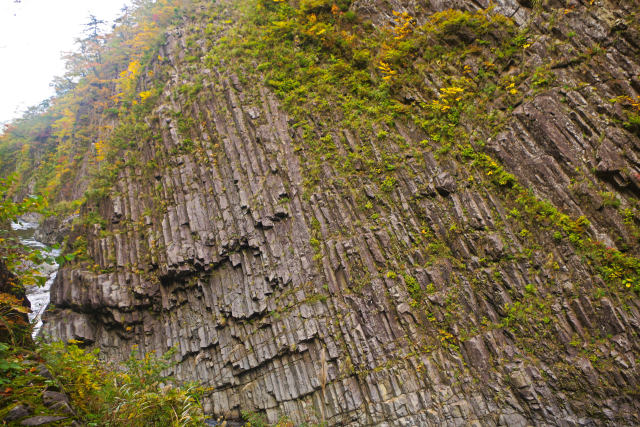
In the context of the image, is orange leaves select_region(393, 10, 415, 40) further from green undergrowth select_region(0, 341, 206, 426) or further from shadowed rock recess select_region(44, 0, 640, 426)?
green undergrowth select_region(0, 341, 206, 426)

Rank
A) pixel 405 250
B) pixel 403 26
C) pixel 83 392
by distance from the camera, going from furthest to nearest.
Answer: pixel 403 26 → pixel 405 250 → pixel 83 392

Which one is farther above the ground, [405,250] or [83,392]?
[83,392]

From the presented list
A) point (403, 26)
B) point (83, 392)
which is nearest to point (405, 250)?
point (83, 392)

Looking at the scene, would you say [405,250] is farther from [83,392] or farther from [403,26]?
[403,26]

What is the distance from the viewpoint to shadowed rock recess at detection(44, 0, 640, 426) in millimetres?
8195

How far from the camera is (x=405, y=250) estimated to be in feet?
33.9

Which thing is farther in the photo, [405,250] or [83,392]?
[405,250]

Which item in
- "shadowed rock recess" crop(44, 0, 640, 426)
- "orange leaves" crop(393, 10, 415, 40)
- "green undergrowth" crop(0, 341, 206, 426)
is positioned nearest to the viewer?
"green undergrowth" crop(0, 341, 206, 426)

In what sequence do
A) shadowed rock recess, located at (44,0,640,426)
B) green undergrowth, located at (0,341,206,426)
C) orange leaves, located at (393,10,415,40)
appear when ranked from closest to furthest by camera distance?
green undergrowth, located at (0,341,206,426) → shadowed rock recess, located at (44,0,640,426) → orange leaves, located at (393,10,415,40)

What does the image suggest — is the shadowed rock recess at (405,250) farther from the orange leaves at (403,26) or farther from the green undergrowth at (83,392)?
the green undergrowth at (83,392)

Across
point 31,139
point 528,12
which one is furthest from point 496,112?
point 31,139

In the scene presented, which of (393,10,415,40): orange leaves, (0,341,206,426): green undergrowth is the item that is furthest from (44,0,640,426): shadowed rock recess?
(0,341,206,426): green undergrowth

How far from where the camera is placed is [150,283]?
13.5m

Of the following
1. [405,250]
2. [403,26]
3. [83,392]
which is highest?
[403,26]
